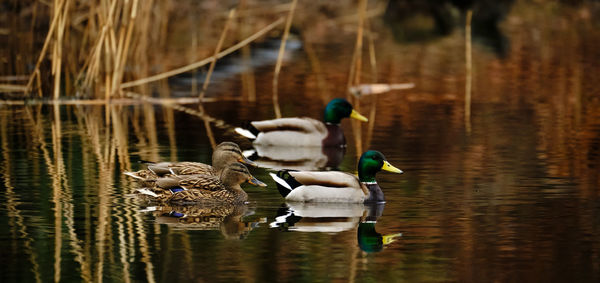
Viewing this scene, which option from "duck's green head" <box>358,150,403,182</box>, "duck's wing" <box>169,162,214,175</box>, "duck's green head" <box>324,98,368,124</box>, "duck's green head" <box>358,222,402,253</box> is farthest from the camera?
"duck's green head" <box>324,98,368,124</box>

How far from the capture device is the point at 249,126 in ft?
47.5

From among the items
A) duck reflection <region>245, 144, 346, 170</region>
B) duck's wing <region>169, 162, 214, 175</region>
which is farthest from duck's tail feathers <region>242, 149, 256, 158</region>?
duck's wing <region>169, 162, 214, 175</region>

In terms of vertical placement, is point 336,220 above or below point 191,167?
below

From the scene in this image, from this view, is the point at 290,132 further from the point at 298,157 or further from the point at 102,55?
the point at 102,55

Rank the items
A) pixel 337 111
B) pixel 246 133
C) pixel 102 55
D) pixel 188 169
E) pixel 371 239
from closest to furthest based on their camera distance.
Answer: pixel 371 239 → pixel 188 169 → pixel 246 133 → pixel 337 111 → pixel 102 55

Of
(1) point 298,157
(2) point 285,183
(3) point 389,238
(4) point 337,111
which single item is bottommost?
(3) point 389,238

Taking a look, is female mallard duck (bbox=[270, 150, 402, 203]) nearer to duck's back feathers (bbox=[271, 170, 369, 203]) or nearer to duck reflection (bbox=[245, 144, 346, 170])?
duck's back feathers (bbox=[271, 170, 369, 203])

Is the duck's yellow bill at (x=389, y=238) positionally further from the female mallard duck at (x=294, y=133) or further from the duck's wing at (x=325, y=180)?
the female mallard duck at (x=294, y=133)

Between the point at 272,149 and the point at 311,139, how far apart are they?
1.46 ft

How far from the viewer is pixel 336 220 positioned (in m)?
9.37

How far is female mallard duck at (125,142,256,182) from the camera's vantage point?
10.4 m

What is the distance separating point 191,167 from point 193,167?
3 cm

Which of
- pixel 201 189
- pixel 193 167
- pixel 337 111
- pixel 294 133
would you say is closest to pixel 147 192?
pixel 201 189

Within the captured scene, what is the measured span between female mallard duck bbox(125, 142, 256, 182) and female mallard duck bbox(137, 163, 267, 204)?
0.32m
